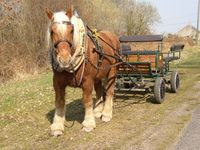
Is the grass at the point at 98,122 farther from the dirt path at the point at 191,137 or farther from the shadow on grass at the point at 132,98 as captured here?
the dirt path at the point at 191,137

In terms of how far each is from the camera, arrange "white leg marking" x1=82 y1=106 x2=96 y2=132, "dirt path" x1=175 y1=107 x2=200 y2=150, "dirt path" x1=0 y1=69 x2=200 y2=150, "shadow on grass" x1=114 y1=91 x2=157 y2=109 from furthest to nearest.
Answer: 1. "shadow on grass" x1=114 y1=91 x2=157 y2=109
2. "white leg marking" x1=82 y1=106 x2=96 y2=132
3. "dirt path" x1=0 y1=69 x2=200 y2=150
4. "dirt path" x1=175 y1=107 x2=200 y2=150

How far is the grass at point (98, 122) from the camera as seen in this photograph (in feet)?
21.0

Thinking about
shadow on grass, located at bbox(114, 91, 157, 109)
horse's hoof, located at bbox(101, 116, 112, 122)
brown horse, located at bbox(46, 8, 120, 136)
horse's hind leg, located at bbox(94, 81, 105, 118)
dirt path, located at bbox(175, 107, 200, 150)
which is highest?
brown horse, located at bbox(46, 8, 120, 136)

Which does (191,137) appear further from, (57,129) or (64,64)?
(64,64)

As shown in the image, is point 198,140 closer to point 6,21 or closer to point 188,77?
point 188,77

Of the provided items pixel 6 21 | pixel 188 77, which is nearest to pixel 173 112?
pixel 188 77

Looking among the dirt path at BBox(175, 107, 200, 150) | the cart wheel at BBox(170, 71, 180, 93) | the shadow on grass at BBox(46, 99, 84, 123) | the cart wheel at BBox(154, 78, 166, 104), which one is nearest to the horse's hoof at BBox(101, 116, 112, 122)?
the shadow on grass at BBox(46, 99, 84, 123)

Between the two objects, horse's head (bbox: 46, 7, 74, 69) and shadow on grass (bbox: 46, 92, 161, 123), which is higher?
horse's head (bbox: 46, 7, 74, 69)

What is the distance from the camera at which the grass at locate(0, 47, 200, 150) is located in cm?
640

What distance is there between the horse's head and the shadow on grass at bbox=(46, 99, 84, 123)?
2.22m

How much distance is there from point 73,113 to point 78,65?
2.27m

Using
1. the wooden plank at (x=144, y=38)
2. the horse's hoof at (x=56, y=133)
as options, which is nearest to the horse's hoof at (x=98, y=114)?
the horse's hoof at (x=56, y=133)

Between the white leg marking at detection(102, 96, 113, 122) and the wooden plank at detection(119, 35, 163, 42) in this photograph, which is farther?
the wooden plank at detection(119, 35, 163, 42)

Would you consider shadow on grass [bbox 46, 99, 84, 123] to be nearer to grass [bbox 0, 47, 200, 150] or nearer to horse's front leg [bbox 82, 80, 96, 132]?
grass [bbox 0, 47, 200, 150]
